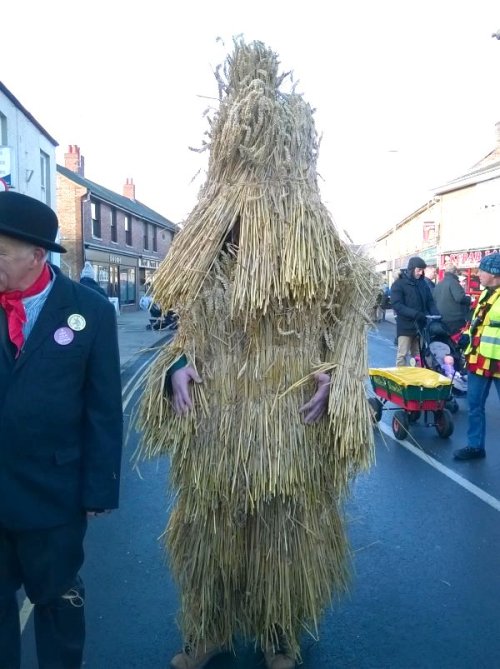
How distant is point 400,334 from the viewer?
8906 millimetres

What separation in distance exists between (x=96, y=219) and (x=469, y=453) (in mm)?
27361

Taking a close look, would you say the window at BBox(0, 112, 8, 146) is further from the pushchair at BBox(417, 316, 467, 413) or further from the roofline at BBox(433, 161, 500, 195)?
the roofline at BBox(433, 161, 500, 195)

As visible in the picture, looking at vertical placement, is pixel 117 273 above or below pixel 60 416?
below

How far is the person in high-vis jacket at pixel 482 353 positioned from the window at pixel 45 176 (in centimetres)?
1819

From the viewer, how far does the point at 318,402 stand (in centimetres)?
267

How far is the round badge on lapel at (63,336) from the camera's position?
242 cm

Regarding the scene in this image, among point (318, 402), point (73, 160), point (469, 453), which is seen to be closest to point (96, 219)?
point (73, 160)

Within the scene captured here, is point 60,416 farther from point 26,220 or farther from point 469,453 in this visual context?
point 469,453

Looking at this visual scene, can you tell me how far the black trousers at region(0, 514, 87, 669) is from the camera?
244 cm

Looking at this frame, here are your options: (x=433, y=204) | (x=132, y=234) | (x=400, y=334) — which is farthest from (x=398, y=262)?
(x=400, y=334)

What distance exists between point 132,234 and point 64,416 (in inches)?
1435

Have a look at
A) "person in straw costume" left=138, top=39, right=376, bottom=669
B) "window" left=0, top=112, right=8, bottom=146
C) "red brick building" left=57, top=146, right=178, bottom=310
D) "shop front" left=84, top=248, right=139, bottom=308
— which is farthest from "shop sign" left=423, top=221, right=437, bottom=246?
"person in straw costume" left=138, top=39, right=376, bottom=669

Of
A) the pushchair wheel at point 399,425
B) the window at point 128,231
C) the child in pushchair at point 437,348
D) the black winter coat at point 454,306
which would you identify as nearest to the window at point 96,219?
the window at point 128,231

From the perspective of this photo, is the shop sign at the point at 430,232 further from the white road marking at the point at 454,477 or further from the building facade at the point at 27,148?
the white road marking at the point at 454,477
